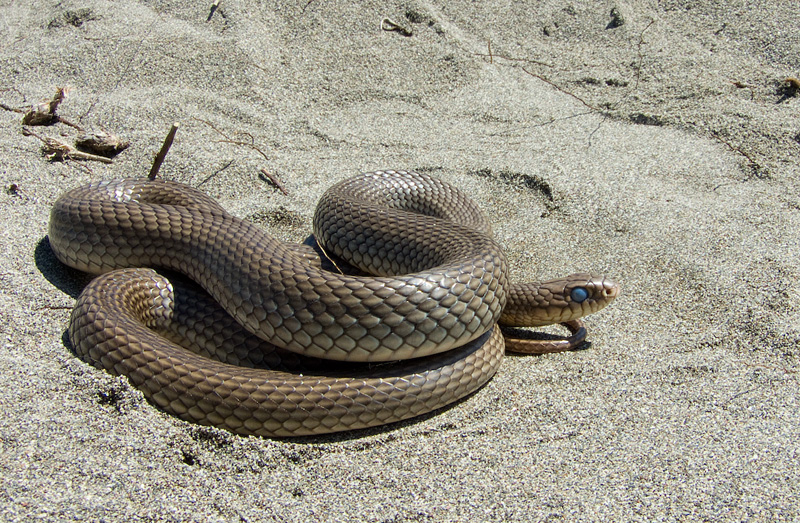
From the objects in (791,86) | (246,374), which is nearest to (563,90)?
(791,86)

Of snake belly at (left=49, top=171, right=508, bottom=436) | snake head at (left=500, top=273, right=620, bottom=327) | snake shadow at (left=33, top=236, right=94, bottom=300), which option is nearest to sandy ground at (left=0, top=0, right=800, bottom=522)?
snake shadow at (left=33, top=236, right=94, bottom=300)

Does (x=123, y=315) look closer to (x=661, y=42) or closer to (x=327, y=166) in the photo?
(x=327, y=166)

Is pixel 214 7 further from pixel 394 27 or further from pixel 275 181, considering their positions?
pixel 275 181

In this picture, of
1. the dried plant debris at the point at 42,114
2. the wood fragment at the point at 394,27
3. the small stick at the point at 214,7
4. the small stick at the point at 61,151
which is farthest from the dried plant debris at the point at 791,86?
the dried plant debris at the point at 42,114

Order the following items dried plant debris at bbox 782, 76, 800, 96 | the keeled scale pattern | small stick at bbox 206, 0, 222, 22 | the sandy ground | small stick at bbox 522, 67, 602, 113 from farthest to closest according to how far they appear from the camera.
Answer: small stick at bbox 206, 0, 222, 22, small stick at bbox 522, 67, 602, 113, dried plant debris at bbox 782, 76, 800, 96, the keeled scale pattern, the sandy ground

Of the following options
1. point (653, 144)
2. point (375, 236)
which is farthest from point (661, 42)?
point (375, 236)

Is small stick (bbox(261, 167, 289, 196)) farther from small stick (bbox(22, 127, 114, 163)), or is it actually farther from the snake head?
the snake head

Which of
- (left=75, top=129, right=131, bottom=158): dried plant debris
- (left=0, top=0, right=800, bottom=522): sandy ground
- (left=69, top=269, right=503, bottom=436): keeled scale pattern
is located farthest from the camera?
(left=75, top=129, right=131, bottom=158): dried plant debris
